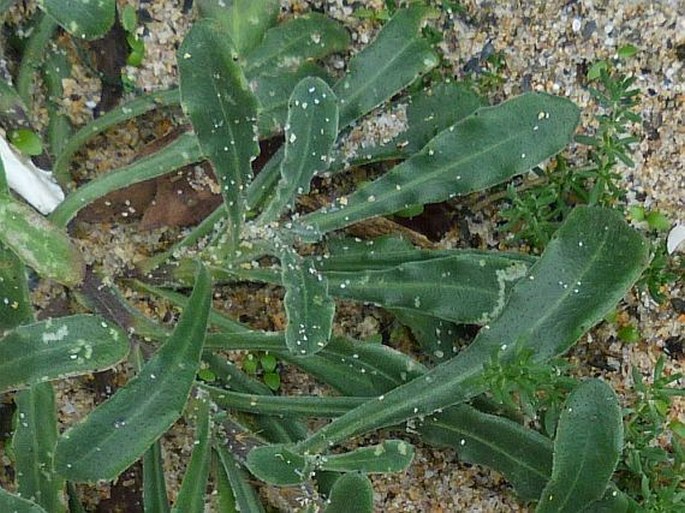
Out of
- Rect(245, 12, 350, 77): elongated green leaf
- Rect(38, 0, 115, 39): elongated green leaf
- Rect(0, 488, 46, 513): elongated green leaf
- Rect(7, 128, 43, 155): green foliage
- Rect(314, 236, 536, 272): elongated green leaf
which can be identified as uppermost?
Rect(245, 12, 350, 77): elongated green leaf

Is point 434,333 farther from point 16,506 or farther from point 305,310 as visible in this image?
point 16,506

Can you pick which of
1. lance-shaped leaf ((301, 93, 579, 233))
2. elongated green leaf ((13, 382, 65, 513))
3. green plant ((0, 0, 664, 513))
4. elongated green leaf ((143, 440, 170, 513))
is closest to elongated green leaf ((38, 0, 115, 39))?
green plant ((0, 0, 664, 513))

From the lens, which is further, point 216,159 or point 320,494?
point 320,494

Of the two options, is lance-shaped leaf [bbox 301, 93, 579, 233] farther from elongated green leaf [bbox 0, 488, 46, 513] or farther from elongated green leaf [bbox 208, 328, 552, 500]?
elongated green leaf [bbox 0, 488, 46, 513]

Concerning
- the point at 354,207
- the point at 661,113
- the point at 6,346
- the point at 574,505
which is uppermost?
the point at 661,113

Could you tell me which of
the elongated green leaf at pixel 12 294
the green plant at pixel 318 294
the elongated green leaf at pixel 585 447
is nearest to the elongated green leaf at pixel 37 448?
the green plant at pixel 318 294

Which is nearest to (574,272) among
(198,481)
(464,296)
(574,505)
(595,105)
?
(464,296)

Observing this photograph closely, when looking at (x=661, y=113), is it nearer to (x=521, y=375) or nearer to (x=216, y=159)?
(x=521, y=375)
